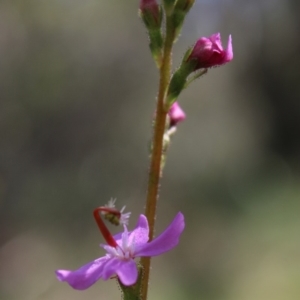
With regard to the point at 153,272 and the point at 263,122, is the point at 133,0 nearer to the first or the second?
the point at 263,122

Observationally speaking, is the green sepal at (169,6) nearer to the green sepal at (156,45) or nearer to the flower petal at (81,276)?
the green sepal at (156,45)

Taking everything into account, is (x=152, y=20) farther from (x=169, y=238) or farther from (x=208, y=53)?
(x=169, y=238)

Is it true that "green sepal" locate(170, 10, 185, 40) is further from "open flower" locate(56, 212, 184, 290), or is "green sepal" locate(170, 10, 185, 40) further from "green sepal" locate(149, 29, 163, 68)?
"open flower" locate(56, 212, 184, 290)

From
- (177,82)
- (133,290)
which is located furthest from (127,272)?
(177,82)

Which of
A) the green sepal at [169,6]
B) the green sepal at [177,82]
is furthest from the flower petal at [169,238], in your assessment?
the green sepal at [169,6]

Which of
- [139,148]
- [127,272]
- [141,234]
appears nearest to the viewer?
[127,272]

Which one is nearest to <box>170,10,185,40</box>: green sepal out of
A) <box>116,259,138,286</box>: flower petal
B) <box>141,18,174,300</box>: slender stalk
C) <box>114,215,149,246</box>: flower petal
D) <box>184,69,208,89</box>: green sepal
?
<box>141,18,174,300</box>: slender stalk
